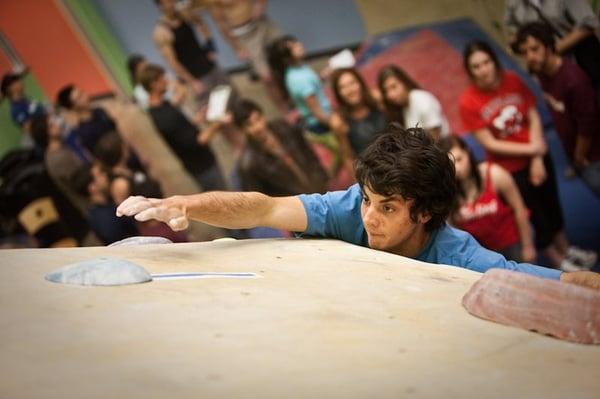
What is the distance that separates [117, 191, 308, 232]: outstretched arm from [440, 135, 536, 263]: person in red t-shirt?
3.26m

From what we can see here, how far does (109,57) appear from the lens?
7.85 m

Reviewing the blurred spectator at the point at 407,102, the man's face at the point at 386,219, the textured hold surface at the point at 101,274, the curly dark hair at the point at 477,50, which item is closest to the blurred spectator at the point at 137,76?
the blurred spectator at the point at 407,102

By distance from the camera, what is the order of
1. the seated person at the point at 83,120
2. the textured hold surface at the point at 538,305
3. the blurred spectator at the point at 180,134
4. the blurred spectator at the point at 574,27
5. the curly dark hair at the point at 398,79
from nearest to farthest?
1. the textured hold surface at the point at 538,305
2. the blurred spectator at the point at 574,27
3. the curly dark hair at the point at 398,79
4. the blurred spectator at the point at 180,134
5. the seated person at the point at 83,120

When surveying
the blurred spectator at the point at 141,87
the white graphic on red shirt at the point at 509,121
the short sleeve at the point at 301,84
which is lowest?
the white graphic on red shirt at the point at 509,121

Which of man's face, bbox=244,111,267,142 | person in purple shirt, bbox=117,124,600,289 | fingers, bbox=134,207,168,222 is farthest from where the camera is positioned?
man's face, bbox=244,111,267,142

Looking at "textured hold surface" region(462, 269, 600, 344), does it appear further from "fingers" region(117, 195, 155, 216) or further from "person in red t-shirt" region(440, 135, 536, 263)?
"person in red t-shirt" region(440, 135, 536, 263)

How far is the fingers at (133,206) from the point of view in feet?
7.39

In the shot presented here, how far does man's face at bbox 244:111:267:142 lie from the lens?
23.3ft

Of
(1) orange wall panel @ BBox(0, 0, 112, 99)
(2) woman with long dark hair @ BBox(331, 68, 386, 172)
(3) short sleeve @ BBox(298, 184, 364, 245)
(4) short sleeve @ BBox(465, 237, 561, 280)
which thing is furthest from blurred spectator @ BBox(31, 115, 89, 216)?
(4) short sleeve @ BBox(465, 237, 561, 280)

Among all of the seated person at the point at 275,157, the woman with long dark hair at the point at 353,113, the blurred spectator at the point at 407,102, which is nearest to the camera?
the blurred spectator at the point at 407,102

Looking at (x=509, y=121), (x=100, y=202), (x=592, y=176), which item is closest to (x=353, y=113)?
(x=509, y=121)

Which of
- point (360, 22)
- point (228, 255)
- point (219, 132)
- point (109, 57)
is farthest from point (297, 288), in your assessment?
point (109, 57)

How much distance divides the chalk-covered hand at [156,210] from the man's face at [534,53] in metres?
4.05

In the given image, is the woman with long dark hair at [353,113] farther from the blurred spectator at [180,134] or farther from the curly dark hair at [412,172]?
the curly dark hair at [412,172]
